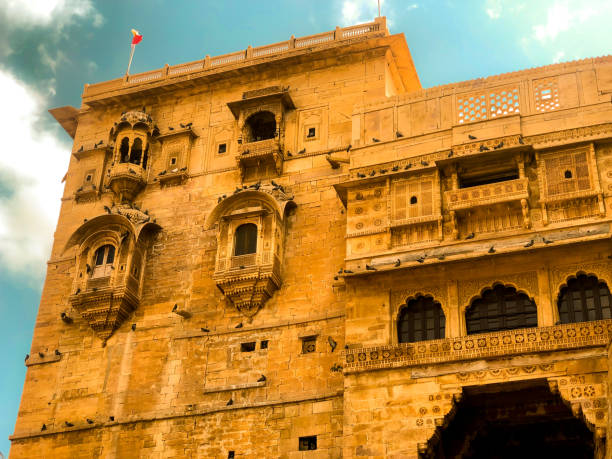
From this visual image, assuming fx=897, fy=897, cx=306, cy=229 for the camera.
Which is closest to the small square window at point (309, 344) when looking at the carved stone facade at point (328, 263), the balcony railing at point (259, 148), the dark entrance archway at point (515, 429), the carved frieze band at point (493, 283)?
the carved stone facade at point (328, 263)

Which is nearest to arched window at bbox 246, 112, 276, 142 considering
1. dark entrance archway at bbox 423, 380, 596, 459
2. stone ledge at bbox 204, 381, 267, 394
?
stone ledge at bbox 204, 381, 267, 394

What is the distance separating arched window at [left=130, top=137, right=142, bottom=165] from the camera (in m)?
24.2

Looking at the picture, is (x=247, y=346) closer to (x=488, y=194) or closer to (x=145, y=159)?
(x=488, y=194)

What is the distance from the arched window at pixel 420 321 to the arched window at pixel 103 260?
804cm

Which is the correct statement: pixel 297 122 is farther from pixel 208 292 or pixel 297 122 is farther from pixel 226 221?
pixel 208 292

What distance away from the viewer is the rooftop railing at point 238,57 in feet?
78.5

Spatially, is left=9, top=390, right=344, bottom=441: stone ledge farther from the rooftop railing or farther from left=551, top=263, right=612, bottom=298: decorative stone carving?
the rooftop railing

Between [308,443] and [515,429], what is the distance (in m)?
4.18

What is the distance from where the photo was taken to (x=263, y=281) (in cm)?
2034

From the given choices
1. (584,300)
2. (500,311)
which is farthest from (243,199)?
(584,300)

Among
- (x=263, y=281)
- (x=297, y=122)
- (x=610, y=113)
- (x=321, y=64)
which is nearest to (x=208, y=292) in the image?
(x=263, y=281)

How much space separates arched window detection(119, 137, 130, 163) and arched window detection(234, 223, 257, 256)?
15.0 ft

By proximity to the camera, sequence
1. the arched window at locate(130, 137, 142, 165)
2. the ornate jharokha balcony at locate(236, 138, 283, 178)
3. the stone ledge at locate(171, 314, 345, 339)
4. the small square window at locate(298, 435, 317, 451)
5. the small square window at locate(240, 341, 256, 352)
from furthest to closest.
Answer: the arched window at locate(130, 137, 142, 165), the ornate jharokha balcony at locate(236, 138, 283, 178), the small square window at locate(240, 341, 256, 352), the stone ledge at locate(171, 314, 345, 339), the small square window at locate(298, 435, 317, 451)

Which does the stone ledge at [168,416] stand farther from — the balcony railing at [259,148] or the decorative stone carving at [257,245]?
the balcony railing at [259,148]
